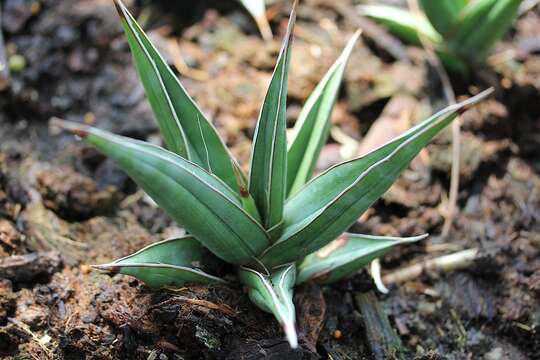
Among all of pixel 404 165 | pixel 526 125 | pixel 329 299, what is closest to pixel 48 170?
pixel 329 299

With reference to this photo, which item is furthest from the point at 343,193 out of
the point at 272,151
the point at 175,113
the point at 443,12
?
the point at 443,12

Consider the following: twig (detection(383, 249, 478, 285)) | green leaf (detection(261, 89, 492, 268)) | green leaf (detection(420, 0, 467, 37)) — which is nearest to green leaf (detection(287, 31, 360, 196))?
green leaf (detection(261, 89, 492, 268))

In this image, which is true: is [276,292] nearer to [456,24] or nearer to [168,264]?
[168,264]

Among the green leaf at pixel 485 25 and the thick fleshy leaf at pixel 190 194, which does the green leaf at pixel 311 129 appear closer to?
the thick fleshy leaf at pixel 190 194

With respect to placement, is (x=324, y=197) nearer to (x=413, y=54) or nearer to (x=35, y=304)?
(x=35, y=304)

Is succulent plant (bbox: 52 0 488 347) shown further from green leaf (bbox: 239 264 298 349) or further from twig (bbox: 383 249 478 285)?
twig (bbox: 383 249 478 285)

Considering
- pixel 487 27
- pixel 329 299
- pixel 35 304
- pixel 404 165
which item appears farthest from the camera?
pixel 487 27
